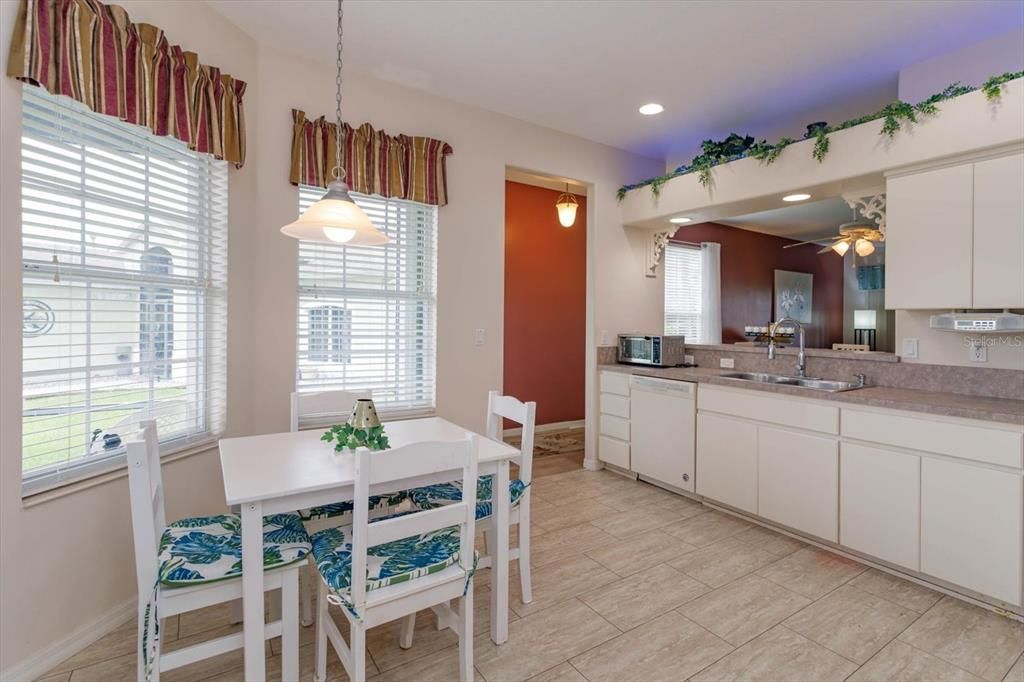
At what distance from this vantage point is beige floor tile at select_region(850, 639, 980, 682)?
178 centimetres

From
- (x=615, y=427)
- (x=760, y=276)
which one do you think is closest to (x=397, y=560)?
(x=615, y=427)

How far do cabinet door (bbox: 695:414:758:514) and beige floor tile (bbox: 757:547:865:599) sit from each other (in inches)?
16.8

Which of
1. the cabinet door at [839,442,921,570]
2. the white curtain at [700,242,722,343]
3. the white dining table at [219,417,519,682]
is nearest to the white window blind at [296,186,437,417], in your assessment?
the white dining table at [219,417,519,682]

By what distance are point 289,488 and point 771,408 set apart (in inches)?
104

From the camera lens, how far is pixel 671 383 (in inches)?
142

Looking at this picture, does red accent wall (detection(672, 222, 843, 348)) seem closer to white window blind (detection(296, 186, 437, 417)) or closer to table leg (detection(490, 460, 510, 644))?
Result: white window blind (detection(296, 186, 437, 417))

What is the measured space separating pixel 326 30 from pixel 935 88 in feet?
11.0

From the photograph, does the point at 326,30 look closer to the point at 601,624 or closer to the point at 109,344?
the point at 109,344

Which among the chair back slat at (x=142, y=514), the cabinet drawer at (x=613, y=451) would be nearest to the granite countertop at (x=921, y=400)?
the cabinet drawer at (x=613, y=451)

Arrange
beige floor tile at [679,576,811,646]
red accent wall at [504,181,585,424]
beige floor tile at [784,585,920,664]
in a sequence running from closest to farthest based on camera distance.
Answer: beige floor tile at [784,585,920,664] < beige floor tile at [679,576,811,646] < red accent wall at [504,181,585,424]

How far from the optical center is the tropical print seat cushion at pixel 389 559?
153 centimetres

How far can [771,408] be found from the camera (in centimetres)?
297

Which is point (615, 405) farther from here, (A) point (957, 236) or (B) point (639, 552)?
(A) point (957, 236)

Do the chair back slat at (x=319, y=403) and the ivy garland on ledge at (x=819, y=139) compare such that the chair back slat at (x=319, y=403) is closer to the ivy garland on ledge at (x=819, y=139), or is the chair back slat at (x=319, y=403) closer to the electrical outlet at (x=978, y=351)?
the ivy garland on ledge at (x=819, y=139)
